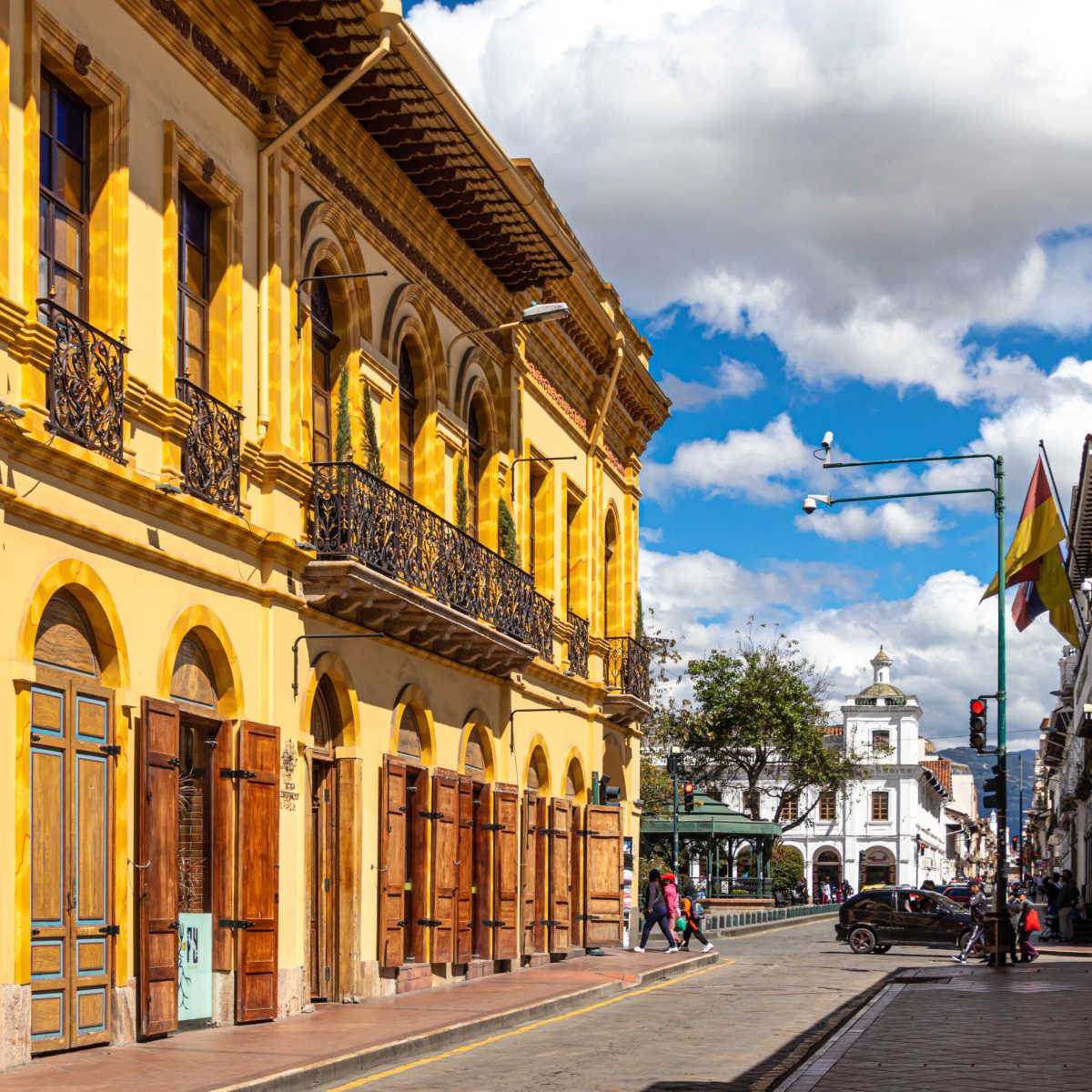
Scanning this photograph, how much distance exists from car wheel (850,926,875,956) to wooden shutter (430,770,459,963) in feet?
47.9

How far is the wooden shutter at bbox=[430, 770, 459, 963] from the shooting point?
22.5 meters

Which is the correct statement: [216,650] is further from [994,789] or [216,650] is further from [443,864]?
[994,789]

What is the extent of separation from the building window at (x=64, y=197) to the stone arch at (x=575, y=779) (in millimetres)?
17195

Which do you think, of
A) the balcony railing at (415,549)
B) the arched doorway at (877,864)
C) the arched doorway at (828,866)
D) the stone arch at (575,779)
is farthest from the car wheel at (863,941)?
the arched doorway at (877,864)

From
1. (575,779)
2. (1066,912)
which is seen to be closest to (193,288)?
(575,779)

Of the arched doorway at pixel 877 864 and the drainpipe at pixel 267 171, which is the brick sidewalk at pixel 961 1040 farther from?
the arched doorway at pixel 877 864

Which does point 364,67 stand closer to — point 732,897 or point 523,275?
point 523,275

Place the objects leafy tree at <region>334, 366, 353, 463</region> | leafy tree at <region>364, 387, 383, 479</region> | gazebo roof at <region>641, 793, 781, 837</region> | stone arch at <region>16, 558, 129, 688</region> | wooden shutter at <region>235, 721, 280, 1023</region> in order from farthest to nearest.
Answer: gazebo roof at <region>641, 793, 781, 837</region> < leafy tree at <region>364, 387, 383, 479</region> < leafy tree at <region>334, 366, 353, 463</region> < wooden shutter at <region>235, 721, 280, 1023</region> < stone arch at <region>16, 558, 129, 688</region>

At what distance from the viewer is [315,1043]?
588 inches

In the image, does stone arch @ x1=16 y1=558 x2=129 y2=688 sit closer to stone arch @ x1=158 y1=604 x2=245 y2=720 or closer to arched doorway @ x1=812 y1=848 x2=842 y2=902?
stone arch @ x1=158 y1=604 x2=245 y2=720

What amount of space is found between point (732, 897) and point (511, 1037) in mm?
43654

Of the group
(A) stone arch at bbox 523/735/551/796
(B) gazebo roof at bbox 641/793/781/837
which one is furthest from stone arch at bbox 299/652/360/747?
(B) gazebo roof at bbox 641/793/781/837

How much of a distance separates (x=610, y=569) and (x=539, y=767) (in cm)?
715

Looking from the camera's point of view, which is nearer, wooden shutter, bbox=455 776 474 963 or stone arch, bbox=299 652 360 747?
stone arch, bbox=299 652 360 747
